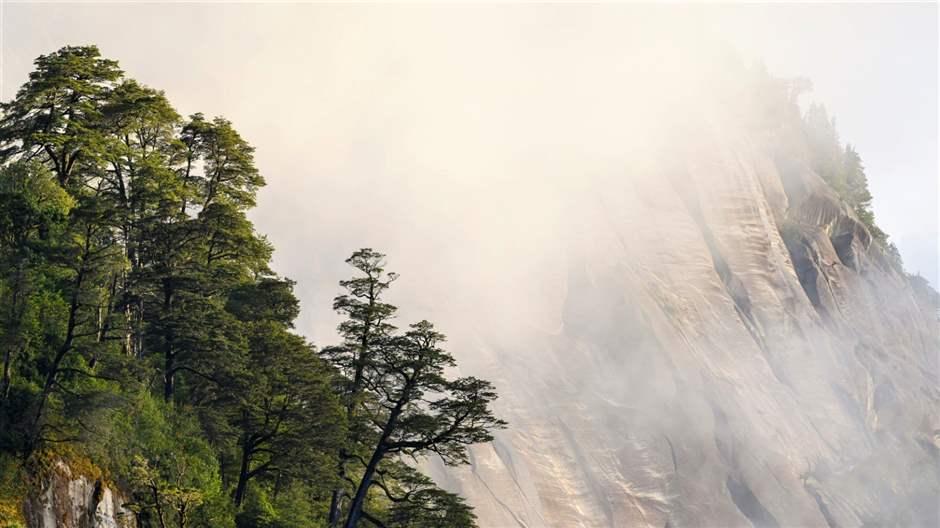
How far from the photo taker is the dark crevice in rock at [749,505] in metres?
64.5

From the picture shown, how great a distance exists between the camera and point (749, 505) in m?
64.9

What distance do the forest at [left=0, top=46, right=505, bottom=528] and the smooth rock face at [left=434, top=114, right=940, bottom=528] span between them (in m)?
18.3

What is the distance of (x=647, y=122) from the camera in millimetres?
81812

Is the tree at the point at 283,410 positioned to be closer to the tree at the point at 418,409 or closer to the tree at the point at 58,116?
the tree at the point at 418,409

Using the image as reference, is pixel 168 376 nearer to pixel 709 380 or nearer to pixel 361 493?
pixel 361 493

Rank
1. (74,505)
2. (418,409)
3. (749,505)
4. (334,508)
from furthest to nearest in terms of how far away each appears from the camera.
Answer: (749,505) → (334,508) → (418,409) → (74,505)

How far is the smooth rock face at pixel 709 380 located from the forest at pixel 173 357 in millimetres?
18328

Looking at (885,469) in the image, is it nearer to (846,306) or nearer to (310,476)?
(846,306)

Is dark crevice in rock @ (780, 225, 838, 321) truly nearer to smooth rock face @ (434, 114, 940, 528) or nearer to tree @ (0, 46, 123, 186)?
smooth rock face @ (434, 114, 940, 528)

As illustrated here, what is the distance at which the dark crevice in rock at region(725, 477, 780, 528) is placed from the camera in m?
64.5

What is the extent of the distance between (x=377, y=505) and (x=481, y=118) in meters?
44.6

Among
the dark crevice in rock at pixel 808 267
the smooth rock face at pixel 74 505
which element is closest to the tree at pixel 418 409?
the smooth rock face at pixel 74 505

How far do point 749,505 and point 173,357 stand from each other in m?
39.5

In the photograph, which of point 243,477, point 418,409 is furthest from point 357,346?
point 243,477
